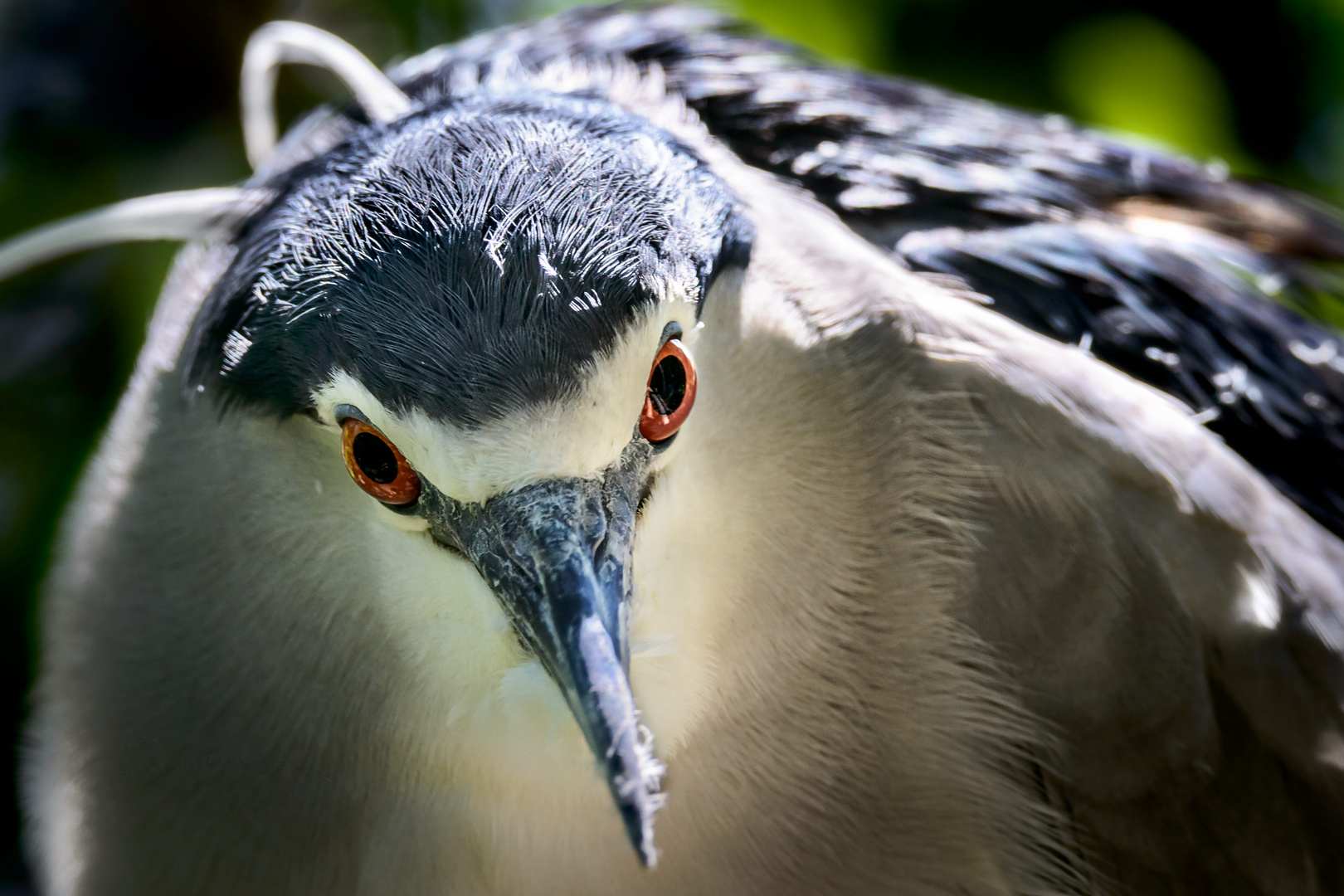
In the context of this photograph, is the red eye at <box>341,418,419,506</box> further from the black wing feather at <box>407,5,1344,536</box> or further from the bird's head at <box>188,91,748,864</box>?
the black wing feather at <box>407,5,1344,536</box>

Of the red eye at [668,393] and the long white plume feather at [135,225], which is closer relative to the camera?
Result: the red eye at [668,393]

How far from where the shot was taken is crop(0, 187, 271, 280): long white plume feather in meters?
1.68

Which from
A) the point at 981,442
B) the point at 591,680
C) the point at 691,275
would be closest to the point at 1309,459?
the point at 981,442

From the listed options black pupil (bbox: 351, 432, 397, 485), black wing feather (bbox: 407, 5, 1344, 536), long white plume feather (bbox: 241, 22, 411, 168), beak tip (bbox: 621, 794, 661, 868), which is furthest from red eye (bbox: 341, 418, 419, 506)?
black wing feather (bbox: 407, 5, 1344, 536)

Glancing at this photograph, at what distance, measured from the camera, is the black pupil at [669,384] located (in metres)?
1.25

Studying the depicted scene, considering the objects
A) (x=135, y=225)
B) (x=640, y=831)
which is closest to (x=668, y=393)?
(x=640, y=831)

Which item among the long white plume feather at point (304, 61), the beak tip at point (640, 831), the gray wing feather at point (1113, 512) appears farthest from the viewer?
the long white plume feather at point (304, 61)

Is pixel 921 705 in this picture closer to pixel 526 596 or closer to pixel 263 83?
pixel 526 596

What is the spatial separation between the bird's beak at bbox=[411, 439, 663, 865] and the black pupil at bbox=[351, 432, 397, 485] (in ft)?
0.16

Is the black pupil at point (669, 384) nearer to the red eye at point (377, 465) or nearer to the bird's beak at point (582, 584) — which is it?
the bird's beak at point (582, 584)

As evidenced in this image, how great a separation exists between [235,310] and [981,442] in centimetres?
88

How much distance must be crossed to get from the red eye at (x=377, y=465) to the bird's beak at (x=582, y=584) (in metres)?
0.03

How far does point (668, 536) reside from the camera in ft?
Answer: 4.26

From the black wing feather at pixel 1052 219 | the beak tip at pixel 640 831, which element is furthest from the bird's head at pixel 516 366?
the black wing feather at pixel 1052 219
